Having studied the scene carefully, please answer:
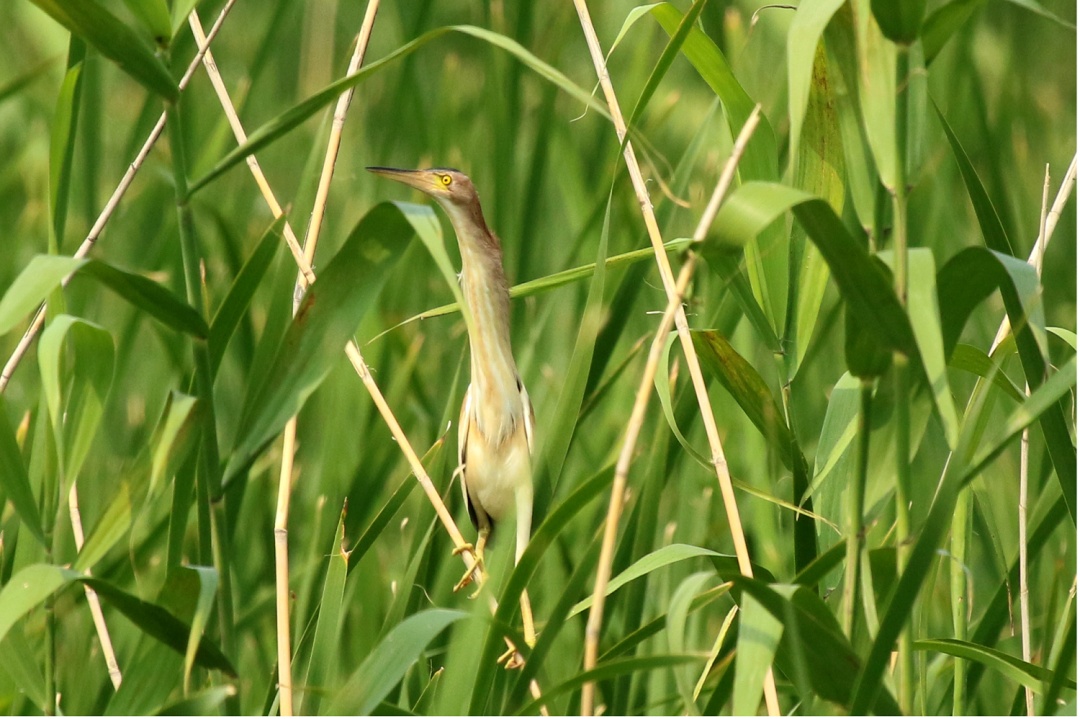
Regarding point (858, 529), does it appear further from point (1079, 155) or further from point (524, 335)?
point (524, 335)

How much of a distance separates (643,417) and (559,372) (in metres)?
0.95

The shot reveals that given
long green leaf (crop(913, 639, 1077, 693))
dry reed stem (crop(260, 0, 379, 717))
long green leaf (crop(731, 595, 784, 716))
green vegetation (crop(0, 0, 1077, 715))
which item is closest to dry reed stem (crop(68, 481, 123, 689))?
green vegetation (crop(0, 0, 1077, 715))

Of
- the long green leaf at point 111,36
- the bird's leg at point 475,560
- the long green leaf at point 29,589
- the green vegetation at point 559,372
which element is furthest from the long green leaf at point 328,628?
the long green leaf at point 111,36

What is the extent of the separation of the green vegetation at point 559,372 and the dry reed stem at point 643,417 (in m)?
0.02

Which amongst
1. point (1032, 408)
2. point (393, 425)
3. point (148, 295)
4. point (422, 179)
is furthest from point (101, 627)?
point (1032, 408)

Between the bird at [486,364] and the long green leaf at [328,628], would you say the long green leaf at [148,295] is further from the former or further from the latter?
the bird at [486,364]

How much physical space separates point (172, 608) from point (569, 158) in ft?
3.59

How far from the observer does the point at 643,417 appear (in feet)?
3.05

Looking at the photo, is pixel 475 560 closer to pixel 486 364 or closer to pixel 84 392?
pixel 486 364

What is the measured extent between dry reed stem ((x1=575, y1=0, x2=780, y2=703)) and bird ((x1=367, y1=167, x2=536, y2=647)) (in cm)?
49

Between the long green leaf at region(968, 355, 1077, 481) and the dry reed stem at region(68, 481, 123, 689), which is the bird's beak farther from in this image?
the long green leaf at region(968, 355, 1077, 481)

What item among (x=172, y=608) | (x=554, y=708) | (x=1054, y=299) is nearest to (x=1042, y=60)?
(x=1054, y=299)

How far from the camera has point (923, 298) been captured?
2.39 ft

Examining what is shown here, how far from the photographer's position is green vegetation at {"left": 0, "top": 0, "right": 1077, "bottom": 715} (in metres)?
0.78
